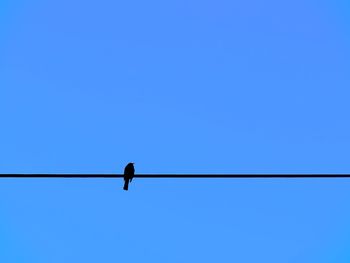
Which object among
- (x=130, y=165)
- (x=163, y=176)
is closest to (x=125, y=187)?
(x=130, y=165)

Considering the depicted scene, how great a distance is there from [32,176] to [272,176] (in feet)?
13.8

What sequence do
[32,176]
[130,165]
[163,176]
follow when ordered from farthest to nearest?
[130,165]
[163,176]
[32,176]

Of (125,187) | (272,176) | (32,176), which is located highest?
(125,187)

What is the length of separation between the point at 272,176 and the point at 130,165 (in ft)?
28.1

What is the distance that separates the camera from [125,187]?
1870 centimetres

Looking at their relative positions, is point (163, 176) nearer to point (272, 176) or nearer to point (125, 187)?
point (272, 176)

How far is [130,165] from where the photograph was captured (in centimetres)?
1858

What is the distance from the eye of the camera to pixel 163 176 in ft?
35.4

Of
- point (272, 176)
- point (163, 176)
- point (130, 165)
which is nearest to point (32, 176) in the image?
point (163, 176)

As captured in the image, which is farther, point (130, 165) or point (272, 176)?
point (130, 165)

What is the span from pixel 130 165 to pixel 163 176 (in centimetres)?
787

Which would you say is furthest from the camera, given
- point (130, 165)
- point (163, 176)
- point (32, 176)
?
point (130, 165)

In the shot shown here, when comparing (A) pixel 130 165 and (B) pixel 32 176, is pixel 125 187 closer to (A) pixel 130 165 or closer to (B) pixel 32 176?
(A) pixel 130 165

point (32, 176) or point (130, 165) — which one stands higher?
point (130, 165)
